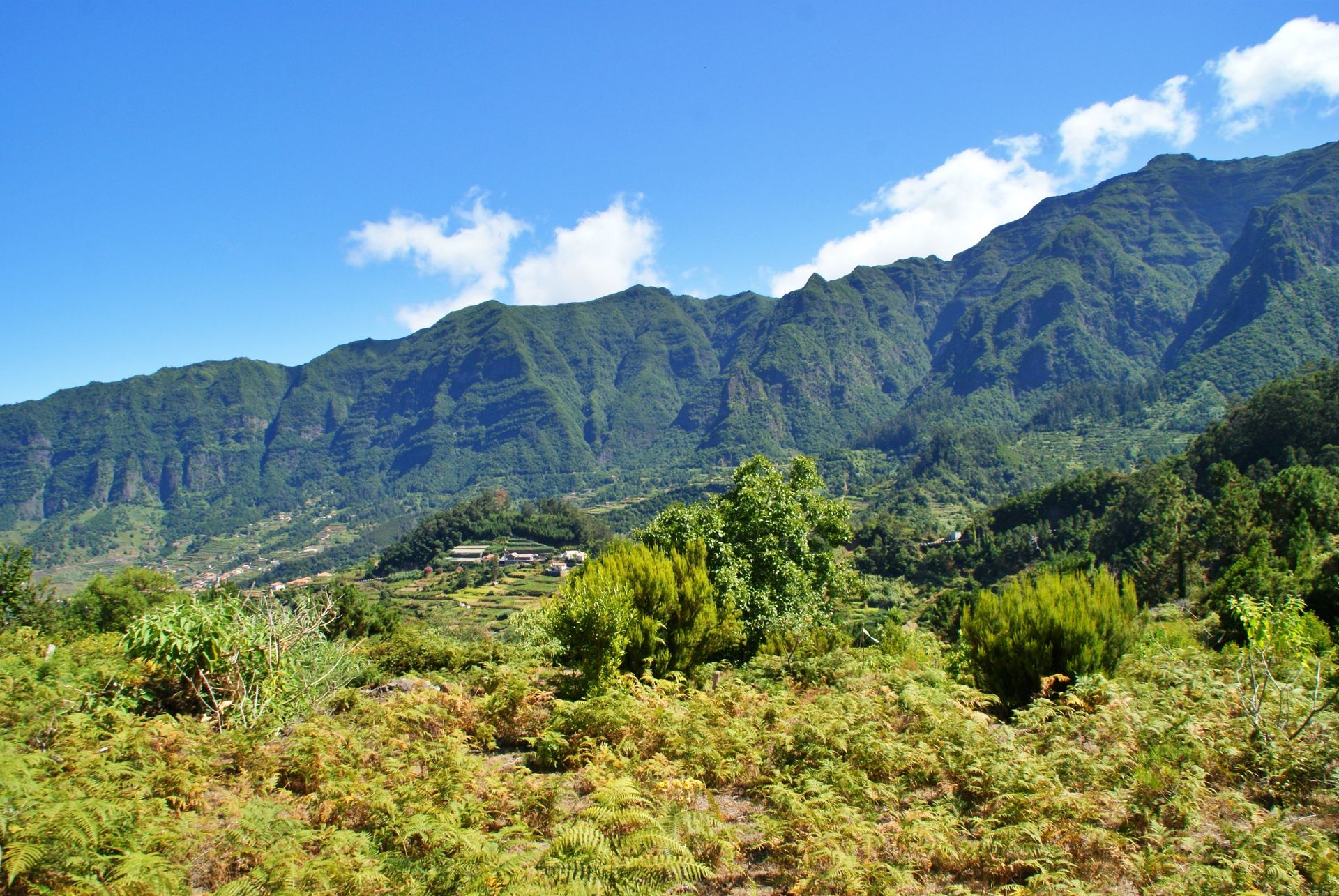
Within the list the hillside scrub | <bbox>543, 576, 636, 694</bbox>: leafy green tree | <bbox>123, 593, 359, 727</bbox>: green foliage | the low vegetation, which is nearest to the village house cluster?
the low vegetation

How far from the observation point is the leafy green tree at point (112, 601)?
27141 mm

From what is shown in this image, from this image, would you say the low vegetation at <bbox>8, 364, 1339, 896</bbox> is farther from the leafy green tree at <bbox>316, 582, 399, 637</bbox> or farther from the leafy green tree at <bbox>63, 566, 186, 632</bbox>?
the leafy green tree at <bbox>63, 566, 186, 632</bbox>

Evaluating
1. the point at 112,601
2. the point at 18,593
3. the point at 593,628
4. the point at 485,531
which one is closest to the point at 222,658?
the point at 593,628

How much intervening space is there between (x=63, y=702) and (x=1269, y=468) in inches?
2899

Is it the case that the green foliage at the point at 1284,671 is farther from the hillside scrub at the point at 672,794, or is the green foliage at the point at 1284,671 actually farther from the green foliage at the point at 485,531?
the green foliage at the point at 485,531

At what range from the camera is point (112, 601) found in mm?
30938

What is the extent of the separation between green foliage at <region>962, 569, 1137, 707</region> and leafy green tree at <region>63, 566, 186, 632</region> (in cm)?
2809

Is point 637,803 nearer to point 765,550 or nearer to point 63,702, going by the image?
point 63,702

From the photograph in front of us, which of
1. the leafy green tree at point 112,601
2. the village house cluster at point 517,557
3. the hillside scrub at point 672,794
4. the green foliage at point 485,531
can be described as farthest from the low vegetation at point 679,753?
the green foliage at point 485,531

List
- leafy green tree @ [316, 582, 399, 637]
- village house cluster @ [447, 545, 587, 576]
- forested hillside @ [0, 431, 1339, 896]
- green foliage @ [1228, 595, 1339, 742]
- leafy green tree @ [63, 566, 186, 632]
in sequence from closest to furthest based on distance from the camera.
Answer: forested hillside @ [0, 431, 1339, 896], green foliage @ [1228, 595, 1339, 742], leafy green tree @ [316, 582, 399, 637], leafy green tree @ [63, 566, 186, 632], village house cluster @ [447, 545, 587, 576]

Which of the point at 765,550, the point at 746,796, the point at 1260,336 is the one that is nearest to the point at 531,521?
the point at 765,550

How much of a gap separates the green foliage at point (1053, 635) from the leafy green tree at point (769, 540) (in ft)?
16.2

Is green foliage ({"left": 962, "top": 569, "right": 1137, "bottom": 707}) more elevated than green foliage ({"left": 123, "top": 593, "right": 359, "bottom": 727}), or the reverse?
green foliage ({"left": 123, "top": 593, "right": 359, "bottom": 727})

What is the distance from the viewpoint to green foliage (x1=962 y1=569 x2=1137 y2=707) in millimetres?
8844
